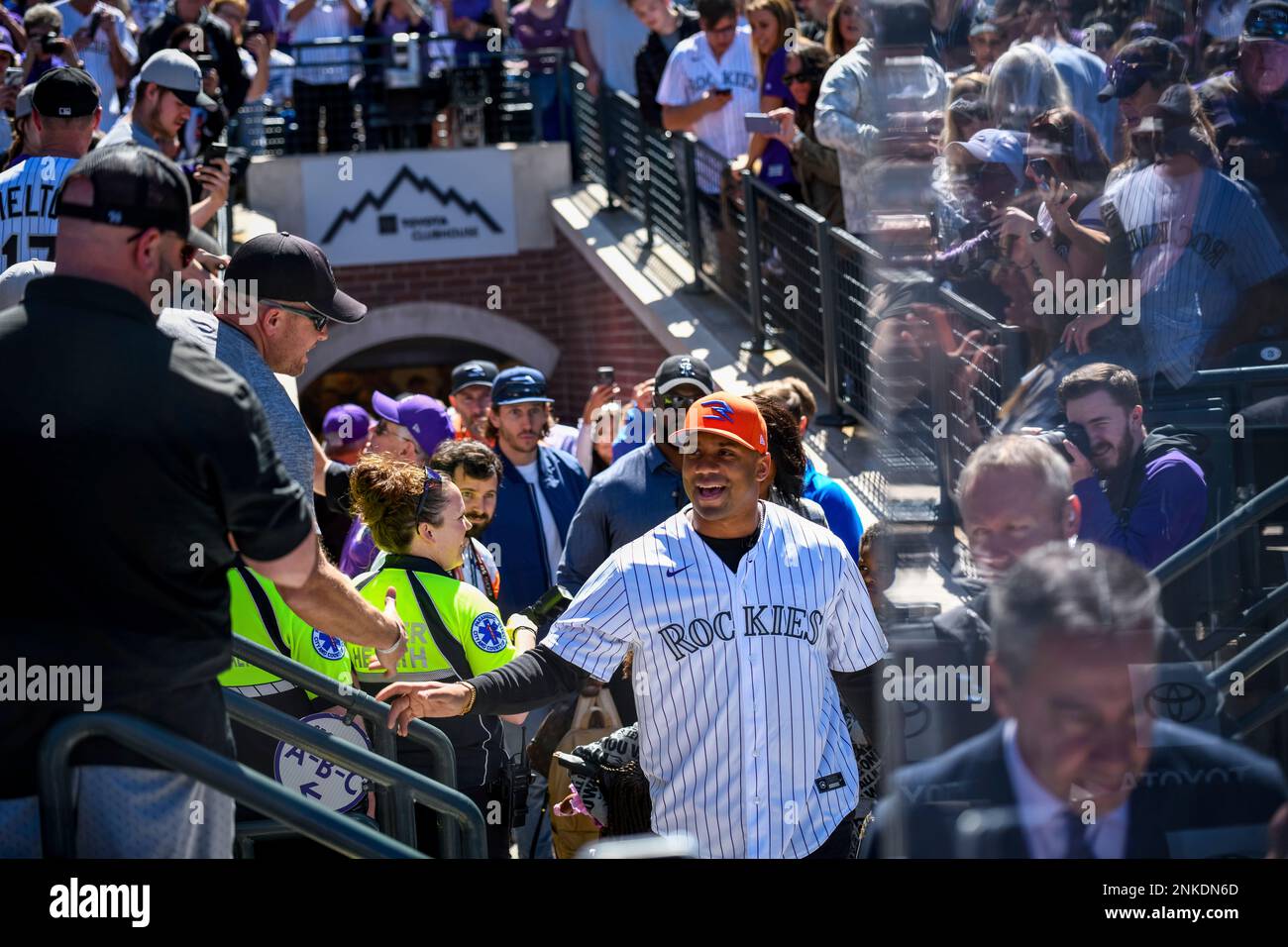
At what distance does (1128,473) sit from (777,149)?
21.5 ft

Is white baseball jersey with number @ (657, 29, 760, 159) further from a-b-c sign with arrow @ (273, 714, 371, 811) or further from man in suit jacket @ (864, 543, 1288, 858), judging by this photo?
man in suit jacket @ (864, 543, 1288, 858)

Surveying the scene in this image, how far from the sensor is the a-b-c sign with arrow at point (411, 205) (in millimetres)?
13508

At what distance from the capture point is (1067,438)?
2.72 meters

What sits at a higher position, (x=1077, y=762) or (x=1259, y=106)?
(x=1259, y=106)

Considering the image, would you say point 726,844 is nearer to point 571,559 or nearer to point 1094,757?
point 1094,757

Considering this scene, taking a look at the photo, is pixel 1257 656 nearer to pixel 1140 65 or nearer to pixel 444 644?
pixel 1140 65

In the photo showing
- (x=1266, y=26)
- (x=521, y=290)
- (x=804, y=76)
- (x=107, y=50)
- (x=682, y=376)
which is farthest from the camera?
(x=521, y=290)

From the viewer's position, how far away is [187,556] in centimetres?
276

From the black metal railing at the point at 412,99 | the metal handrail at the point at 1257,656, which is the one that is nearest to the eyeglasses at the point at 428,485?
the metal handrail at the point at 1257,656

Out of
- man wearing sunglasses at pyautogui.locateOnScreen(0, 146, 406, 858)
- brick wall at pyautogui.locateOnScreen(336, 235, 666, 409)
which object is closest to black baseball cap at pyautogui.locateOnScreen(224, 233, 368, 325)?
man wearing sunglasses at pyautogui.locateOnScreen(0, 146, 406, 858)

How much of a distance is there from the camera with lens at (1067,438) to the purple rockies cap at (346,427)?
477 centimetres

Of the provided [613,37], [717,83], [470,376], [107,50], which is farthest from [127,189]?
[613,37]
